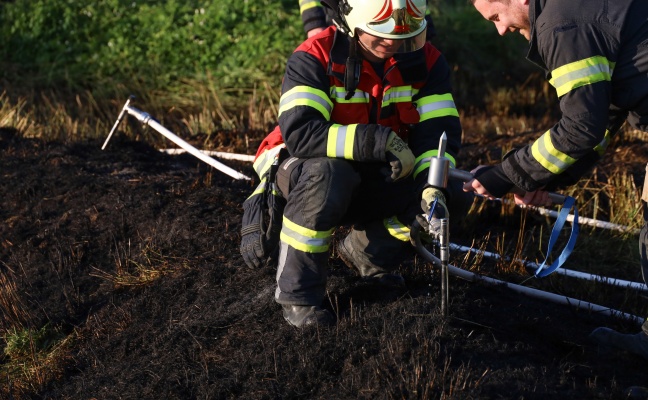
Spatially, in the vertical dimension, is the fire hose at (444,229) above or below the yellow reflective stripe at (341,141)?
below

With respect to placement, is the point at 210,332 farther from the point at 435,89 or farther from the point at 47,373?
the point at 435,89

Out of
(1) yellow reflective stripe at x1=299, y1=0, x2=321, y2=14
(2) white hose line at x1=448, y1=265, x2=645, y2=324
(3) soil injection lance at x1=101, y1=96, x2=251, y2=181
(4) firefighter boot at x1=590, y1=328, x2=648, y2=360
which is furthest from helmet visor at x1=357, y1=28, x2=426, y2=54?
(1) yellow reflective stripe at x1=299, y1=0, x2=321, y2=14

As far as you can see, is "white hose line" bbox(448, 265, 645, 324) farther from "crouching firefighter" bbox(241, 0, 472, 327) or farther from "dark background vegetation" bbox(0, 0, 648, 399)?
"crouching firefighter" bbox(241, 0, 472, 327)

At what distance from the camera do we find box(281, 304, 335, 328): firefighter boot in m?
4.25

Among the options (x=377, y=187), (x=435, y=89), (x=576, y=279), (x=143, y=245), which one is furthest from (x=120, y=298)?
(x=576, y=279)

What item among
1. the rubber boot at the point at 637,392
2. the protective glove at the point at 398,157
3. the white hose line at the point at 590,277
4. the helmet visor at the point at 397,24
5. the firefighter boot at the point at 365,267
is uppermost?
the helmet visor at the point at 397,24

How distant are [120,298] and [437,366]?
2.12 meters

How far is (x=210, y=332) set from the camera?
4.52 meters

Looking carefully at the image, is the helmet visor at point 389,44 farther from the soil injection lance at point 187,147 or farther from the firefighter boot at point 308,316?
the soil injection lance at point 187,147

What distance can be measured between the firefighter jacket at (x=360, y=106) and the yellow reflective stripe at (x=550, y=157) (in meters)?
0.47

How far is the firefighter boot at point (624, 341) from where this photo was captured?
437cm

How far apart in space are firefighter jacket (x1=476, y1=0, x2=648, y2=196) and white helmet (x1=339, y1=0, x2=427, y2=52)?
543 mm

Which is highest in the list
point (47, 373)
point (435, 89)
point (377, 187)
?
point (435, 89)

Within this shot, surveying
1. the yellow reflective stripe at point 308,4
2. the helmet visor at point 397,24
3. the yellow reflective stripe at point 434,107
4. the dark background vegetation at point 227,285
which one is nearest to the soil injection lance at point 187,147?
the dark background vegetation at point 227,285
